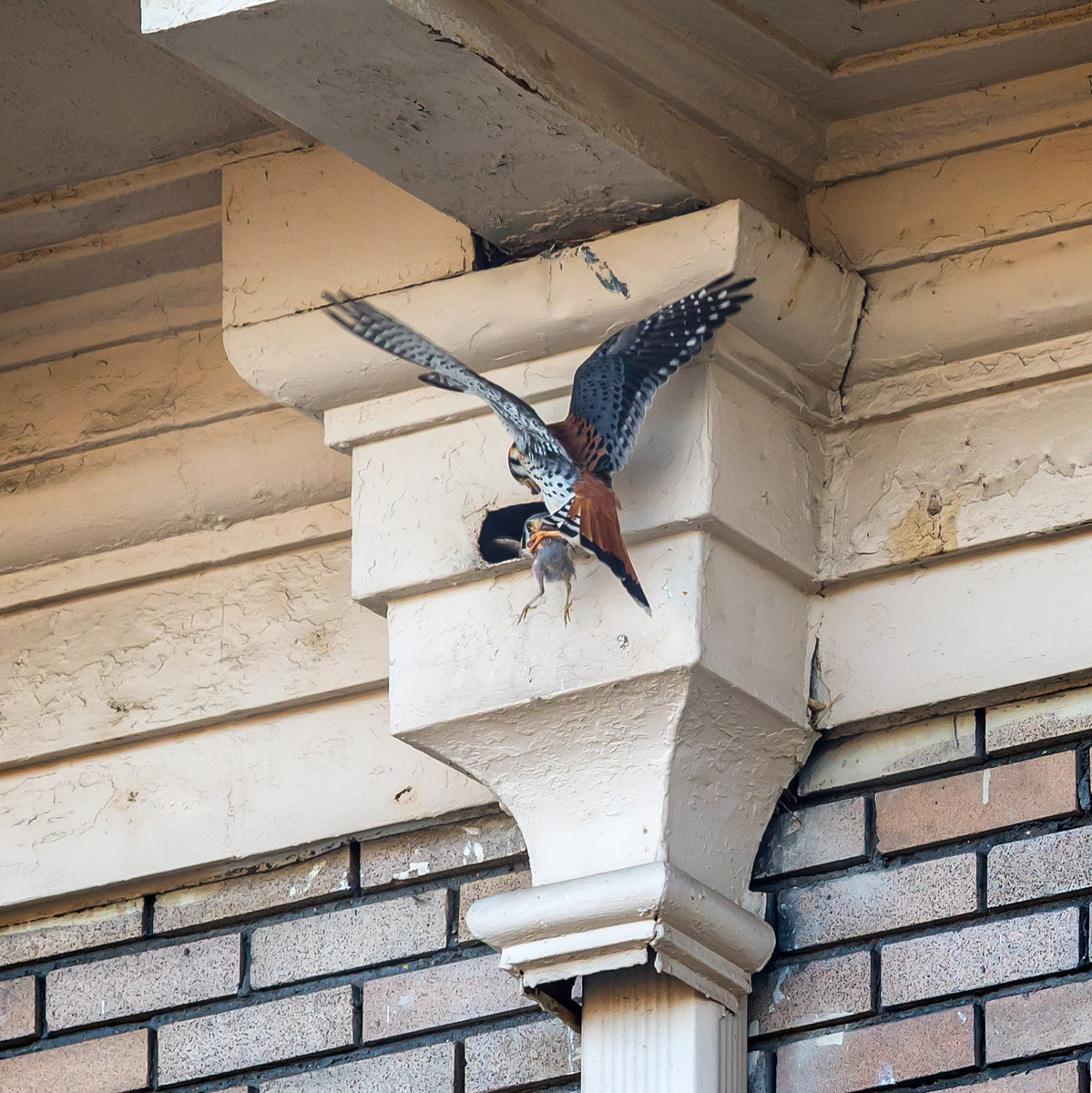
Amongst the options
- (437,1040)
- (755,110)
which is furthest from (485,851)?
(755,110)

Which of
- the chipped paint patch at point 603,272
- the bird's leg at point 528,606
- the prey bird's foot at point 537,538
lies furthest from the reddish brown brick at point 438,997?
the chipped paint patch at point 603,272

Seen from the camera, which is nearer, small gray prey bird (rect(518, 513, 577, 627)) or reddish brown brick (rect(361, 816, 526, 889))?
small gray prey bird (rect(518, 513, 577, 627))

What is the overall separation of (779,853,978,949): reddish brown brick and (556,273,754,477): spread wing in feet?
2.04

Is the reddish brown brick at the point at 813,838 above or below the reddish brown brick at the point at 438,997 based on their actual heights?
above

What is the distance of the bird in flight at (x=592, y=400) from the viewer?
9.91 ft

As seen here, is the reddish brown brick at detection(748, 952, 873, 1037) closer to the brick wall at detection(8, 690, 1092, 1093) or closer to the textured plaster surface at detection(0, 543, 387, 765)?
the brick wall at detection(8, 690, 1092, 1093)

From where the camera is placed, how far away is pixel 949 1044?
294cm

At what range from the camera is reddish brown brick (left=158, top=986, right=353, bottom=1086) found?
338 centimetres

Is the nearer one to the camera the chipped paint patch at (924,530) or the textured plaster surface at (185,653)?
the chipped paint patch at (924,530)

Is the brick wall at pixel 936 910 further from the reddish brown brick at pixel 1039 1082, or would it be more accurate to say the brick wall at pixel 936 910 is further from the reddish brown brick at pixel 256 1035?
the reddish brown brick at pixel 256 1035

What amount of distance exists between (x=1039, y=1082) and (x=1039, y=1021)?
2.9 inches

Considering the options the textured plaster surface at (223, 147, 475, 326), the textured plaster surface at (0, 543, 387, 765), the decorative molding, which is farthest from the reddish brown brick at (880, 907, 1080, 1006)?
the textured plaster surface at (223, 147, 475, 326)

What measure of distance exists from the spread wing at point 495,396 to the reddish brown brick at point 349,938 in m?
0.70

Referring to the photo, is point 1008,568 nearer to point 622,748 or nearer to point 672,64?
point 622,748
